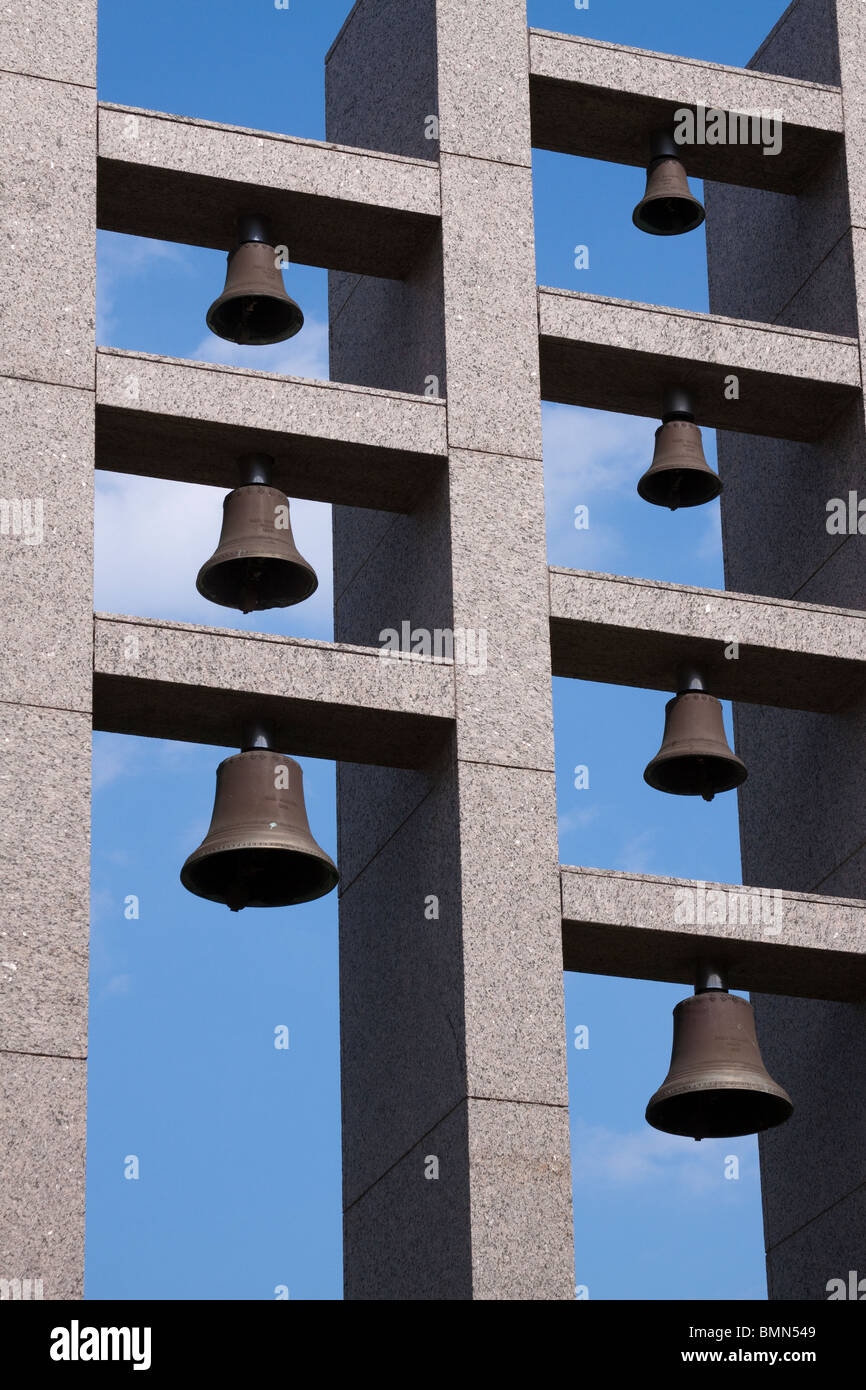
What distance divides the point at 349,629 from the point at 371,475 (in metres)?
1.77

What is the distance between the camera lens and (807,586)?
63.9 feet

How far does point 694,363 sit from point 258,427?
305 centimetres

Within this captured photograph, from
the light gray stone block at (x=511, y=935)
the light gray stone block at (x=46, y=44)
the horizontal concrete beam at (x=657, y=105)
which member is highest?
the horizontal concrete beam at (x=657, y=105)

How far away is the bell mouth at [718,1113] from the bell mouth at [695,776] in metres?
2.10

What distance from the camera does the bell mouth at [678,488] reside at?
19031mm

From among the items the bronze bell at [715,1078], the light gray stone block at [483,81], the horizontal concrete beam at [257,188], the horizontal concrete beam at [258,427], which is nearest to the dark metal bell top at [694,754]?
the bronze bell at [715,1078]

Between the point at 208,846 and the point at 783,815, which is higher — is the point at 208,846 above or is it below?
below

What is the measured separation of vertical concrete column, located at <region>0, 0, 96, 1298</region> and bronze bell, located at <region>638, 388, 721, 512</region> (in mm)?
3953

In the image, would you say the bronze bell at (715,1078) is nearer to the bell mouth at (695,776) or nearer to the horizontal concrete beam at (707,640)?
the bell mouth at (695,776)

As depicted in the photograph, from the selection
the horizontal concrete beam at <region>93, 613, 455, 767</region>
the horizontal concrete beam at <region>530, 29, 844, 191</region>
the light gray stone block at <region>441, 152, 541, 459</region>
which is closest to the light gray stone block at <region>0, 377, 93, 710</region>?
the horizontal concrete beam at <region>93, 613, 455, 767</region>
